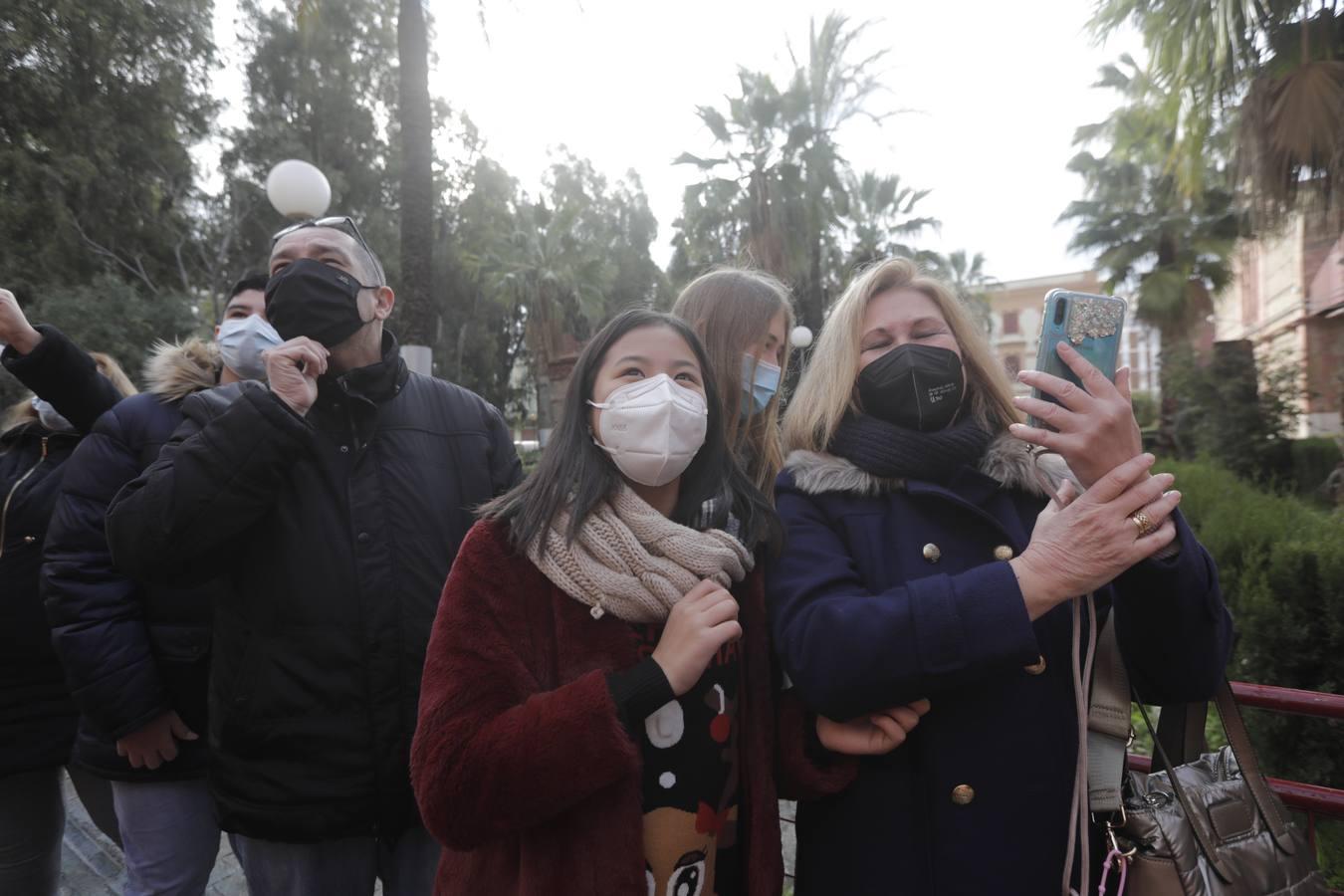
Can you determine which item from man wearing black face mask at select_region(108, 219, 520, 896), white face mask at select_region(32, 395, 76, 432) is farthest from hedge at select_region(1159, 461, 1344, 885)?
white face mask at select_region(32, 395, 76, 432)

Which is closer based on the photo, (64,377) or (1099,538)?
(1099,538)

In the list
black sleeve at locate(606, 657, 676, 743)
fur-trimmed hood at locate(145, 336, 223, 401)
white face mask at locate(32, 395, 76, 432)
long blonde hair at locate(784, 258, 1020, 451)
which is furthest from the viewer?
white face mask at locate(32, 395, 76, 432)

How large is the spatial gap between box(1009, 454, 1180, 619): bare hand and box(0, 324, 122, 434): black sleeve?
9.16ft

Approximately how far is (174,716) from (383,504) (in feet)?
2.80

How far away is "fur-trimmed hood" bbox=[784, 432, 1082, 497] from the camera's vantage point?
1.51 metres

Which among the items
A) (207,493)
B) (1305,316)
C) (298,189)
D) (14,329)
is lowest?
(207,493)

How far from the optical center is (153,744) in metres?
2.04

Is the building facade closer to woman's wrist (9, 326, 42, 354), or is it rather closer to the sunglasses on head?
the sunglasses on head

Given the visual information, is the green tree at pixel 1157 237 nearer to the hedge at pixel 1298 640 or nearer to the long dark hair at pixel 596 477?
the hedge at pixel 1298 640

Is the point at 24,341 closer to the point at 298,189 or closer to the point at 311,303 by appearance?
the point at 311,303

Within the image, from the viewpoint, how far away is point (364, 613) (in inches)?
72.2

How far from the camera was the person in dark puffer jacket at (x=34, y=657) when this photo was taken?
2.43m

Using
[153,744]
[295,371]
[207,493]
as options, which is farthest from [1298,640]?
[153,744]

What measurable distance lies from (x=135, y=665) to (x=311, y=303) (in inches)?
41.2
